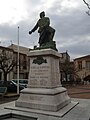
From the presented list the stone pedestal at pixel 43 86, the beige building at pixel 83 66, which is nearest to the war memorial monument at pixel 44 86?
the stone pedestal at pixel 43 86

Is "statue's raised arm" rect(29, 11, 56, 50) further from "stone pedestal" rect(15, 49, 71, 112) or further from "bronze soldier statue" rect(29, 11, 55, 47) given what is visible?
"stone pedestal" rect(15, 49, 71, 112)

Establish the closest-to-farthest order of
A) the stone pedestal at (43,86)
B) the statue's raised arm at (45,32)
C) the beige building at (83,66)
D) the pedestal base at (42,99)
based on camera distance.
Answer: the pedestal base at (42,99)
the stone pedestal at (43,86)
the statue's raised arm at (45,32)
the beige building at (83,66)

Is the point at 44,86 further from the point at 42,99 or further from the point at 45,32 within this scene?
the point at 45,32

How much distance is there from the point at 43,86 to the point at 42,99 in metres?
0.75

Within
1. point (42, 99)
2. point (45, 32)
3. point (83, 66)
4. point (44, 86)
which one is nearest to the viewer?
point (42, 99)

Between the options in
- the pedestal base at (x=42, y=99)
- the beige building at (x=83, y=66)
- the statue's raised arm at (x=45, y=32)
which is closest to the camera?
the pedestal base at (x=42, y=99)

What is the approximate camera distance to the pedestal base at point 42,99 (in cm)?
968

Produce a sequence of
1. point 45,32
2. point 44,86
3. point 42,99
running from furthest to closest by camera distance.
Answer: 1. point 45,32
2. point 44,86
3. point 42,99

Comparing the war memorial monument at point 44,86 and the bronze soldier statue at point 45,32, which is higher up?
the bronze soldier statue at point 45,32

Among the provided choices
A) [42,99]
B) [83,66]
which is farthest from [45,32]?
[83,66]

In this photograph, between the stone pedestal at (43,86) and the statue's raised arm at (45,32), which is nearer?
the stone pedestal at (43,86)

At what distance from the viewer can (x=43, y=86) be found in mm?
10531

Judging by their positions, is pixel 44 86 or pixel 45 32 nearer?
pixel 44 86

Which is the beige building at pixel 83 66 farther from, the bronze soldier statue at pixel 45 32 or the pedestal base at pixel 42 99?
the pedestal base at pixel 42 99
